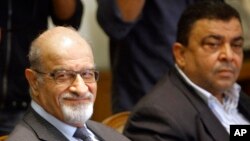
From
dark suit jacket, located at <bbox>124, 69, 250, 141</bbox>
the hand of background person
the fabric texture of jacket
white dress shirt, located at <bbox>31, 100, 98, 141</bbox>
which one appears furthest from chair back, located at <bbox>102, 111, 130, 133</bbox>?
white dress shirt, located at <bbox>31, 100, 98, 141</bbox>

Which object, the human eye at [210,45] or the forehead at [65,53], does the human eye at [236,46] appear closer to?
the human eye at [210,45]

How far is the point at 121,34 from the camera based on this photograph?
3.02 m

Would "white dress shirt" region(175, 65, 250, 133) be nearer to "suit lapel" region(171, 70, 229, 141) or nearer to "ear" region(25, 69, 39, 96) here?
"suit lapel" region(171, 70, 229, 141)

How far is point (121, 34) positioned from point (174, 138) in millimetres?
735

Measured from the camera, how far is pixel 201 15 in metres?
2.76

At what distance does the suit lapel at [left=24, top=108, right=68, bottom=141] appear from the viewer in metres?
2.08

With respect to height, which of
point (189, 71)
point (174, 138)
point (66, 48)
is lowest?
point (174, 138)

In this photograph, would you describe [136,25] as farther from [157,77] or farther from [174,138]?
[174,138]

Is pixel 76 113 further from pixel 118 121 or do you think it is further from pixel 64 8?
pixel 64 8

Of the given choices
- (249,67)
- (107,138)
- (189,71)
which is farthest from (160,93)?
(249,67)

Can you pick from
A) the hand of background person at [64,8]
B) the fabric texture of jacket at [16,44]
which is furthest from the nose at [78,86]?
the hand of background person at [64,8]

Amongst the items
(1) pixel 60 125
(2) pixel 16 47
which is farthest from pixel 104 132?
(2) pixel 16 47

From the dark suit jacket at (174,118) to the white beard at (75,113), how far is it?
416 millimetres

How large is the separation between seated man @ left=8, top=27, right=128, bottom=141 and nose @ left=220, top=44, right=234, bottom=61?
29.0 inches
